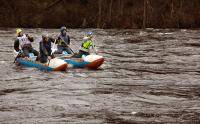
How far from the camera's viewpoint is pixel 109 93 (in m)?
18.8

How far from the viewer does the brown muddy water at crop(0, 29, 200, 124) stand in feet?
49.6

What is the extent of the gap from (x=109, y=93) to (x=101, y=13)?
48.8 metres

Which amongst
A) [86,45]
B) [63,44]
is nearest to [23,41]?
[63,44]

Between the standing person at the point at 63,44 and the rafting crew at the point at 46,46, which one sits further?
the standing person at the point at 63,44

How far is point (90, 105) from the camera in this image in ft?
55.0

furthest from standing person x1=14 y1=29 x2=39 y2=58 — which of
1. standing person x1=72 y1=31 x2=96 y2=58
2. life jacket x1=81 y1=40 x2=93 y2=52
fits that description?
life jacket x1=81 y1=40 x2=93 y2=52

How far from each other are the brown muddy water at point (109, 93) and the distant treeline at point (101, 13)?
32.2 m

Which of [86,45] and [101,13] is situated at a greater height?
[101,13]

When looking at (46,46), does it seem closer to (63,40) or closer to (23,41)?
(23,41)

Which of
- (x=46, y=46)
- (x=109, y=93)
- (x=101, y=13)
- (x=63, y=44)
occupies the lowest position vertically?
(x=109, y=93)

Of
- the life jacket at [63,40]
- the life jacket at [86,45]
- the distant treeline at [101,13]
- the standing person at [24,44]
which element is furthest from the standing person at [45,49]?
the distant treeline at [101,13]

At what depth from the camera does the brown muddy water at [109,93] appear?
15109mm

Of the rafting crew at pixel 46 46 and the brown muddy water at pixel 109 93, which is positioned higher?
the rafting crew at pixel 46 46

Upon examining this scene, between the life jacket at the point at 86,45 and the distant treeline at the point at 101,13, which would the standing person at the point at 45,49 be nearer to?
the life jacket at the point at 86,45
